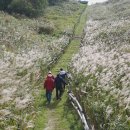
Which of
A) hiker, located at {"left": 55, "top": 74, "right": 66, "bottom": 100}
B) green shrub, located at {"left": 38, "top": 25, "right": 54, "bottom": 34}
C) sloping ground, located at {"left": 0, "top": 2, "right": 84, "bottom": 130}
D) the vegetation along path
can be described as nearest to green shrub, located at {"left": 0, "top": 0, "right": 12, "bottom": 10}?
sloping ground, located at {"left": 0, "top": 2, "right": 84, "bottom": 130}

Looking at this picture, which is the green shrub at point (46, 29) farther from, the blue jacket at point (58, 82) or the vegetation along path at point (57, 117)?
the blue jacket at point (58, 82)

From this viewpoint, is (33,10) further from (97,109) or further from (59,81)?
(97,109)

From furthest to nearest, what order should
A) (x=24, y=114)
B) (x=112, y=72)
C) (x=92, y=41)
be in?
(x=92, y=41)
(x=112, y=72)
(x=24, y=114)

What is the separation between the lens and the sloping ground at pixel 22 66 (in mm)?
16562

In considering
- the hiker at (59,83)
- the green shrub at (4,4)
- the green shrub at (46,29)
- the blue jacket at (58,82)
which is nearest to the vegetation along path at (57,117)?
the hiker at (59,83)

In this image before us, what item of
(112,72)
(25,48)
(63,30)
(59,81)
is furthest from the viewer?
(63,30)

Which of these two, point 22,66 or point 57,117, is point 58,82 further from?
point 57,117

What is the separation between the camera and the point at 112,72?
22.2 m

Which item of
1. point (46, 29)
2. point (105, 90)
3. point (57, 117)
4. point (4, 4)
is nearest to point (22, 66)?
point (57, 117)

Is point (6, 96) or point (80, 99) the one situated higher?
point (6, 96)

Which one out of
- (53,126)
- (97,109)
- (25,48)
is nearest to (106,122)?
(97,109)

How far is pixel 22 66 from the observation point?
26.2 m

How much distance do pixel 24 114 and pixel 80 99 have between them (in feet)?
17.8

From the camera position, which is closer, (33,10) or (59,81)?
(59,81)
